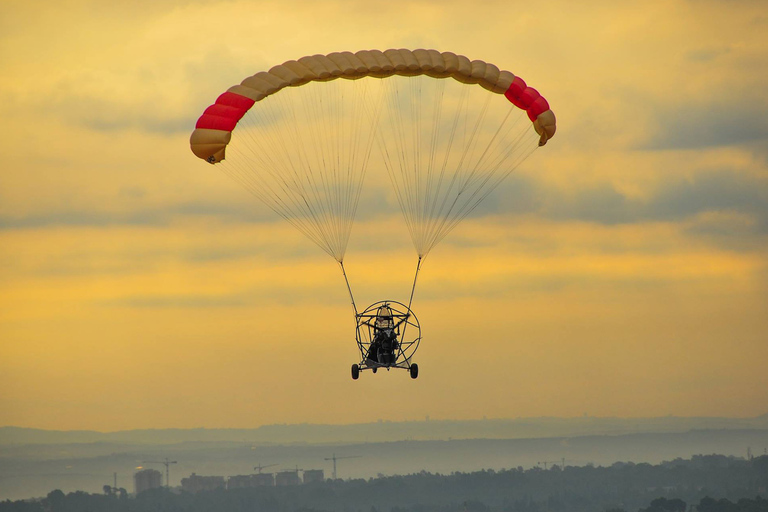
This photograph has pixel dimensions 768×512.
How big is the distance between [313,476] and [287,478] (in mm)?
3431

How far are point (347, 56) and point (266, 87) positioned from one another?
10.1 ft

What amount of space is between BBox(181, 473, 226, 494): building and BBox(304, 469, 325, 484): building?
10792 millimetres

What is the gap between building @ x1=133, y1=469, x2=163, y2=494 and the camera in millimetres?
177875

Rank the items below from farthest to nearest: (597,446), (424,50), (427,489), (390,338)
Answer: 1. (597,446)
2. (427,489)
3. (424,50)
4. (390,338)

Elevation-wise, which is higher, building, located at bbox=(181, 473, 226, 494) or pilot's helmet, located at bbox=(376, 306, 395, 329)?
building, located at bbox=(181, 473, 226, 494)

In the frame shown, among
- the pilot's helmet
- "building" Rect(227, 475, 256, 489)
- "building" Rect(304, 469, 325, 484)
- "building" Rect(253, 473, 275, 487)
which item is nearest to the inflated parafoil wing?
the pilot's helmet

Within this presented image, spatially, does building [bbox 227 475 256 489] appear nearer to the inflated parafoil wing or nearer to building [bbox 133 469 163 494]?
building [bbox 133 469 163 494]

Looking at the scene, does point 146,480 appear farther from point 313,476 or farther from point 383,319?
point 383,319

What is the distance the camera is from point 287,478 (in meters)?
183

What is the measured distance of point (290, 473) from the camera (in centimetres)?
18375

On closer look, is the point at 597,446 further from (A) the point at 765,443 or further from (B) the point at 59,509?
(B) the point at 59,509

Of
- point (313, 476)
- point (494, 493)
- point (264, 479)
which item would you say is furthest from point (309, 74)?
point (313, 476)

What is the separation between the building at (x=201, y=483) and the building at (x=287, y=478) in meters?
7.08


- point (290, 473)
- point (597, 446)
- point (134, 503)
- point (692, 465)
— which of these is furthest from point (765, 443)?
point (134, 503)
